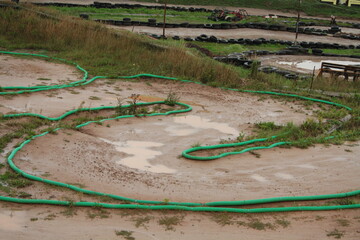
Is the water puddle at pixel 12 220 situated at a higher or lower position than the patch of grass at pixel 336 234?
lower

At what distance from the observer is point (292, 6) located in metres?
45.0

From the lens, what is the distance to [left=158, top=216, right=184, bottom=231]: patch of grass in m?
5.58

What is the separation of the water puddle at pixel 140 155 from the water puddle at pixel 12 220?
2.22 meters

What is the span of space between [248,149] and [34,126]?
3721 mm

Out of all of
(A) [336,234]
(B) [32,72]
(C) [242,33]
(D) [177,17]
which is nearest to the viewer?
(A) [336,234]

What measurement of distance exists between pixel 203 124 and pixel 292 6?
37608mm

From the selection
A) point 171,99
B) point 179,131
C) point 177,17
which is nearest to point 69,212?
point 179,131

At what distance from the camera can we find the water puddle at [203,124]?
9.86 m

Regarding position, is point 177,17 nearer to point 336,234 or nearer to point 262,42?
point 262,42

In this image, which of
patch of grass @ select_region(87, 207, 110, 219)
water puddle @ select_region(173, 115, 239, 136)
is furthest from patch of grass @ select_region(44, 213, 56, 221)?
water puddle @ select_region(173, 115, 239, 136)

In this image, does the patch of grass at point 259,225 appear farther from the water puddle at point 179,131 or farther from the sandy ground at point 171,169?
the water puddle at point 179,131

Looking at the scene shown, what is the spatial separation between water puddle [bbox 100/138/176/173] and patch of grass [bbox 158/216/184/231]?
63.2 inches

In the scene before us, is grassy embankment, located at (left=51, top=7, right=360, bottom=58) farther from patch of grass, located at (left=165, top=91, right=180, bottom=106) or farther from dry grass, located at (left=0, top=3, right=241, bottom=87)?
patch of grass, located at (left=165, top=91, right=180, bottom=106)

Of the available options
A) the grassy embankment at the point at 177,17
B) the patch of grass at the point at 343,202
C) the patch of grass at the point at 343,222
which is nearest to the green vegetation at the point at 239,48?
the grassy embankment at the point at 177,17
